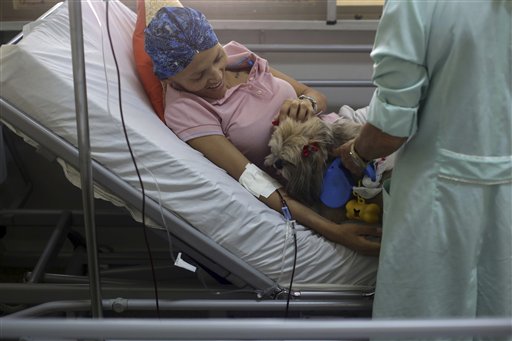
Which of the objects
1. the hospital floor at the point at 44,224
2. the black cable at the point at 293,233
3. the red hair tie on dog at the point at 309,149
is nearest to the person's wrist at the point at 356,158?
the red hair tie on dog at the point at 309,149

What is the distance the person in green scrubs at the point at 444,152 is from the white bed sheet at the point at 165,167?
0.24 metres

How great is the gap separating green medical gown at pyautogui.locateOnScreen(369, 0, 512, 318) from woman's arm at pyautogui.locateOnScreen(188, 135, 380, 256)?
205 millimetres

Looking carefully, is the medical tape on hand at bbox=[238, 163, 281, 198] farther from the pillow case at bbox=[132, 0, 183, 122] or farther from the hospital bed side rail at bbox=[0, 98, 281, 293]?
the pillow case at bbox=[132, 0, 183, 122]

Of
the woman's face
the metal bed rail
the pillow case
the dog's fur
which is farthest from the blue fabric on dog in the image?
the metal bed rail

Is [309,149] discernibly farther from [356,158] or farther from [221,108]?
[221,108]

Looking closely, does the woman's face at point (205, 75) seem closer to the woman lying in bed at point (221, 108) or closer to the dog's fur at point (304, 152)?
the woman lying in bed at point (221, 108)

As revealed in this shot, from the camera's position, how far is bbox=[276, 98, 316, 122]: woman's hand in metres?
1.77

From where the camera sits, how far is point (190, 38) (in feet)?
Result: 5.53

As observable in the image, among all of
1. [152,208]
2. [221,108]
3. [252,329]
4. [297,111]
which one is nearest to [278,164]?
[297,111]

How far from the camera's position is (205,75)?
1.78 metres

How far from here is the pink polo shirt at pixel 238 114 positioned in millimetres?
1771

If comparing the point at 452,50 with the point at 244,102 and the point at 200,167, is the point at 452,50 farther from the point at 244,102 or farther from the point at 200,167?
the point at 244,102

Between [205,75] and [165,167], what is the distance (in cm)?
40

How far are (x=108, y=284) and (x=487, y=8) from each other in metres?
1.27
